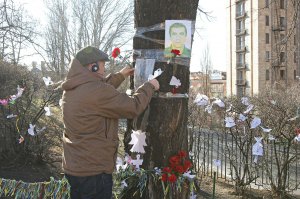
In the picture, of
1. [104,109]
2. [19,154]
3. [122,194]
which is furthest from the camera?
[19,154]

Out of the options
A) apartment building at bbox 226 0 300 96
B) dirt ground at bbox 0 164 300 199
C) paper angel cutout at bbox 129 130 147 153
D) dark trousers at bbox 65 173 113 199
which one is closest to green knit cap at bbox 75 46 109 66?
paper angel cutout at bbox 129 130 147 153

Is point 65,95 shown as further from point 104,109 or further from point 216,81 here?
point 216,81

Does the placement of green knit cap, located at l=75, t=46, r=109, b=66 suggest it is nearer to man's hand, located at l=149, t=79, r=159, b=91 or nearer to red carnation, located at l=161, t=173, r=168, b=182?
man's hand, located at l=149, t=79, r=159, b=91

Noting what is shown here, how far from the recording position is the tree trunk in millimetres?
3514

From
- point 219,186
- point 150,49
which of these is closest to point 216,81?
point 219,186

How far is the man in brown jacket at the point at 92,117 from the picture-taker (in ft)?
10.1

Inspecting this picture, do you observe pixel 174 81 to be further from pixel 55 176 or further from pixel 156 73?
pixel 55 176

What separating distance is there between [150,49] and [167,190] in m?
1.27

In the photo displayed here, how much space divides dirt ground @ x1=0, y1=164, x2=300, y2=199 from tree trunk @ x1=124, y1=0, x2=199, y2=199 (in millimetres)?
3829

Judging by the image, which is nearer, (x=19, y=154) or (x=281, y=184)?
(x=281, y=184)

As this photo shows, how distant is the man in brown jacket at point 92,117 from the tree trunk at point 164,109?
12.8 inches

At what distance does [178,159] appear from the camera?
3.47 m

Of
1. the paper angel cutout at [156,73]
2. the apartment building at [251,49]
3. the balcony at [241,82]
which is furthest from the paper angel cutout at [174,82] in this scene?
the balcony at [241,82]

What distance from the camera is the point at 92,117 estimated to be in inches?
122
